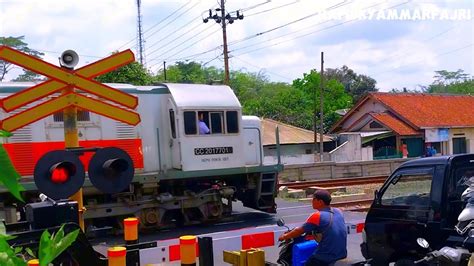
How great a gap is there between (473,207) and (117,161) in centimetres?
334

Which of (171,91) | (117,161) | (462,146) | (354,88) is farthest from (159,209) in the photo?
(354,88)

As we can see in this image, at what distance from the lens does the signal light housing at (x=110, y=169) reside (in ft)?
15.5

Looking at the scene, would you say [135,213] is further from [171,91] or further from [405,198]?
[405,198]

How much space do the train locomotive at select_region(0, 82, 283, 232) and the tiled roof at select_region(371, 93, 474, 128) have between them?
90.5ft

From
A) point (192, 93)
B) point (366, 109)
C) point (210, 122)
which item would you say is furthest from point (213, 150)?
point (366, 109)

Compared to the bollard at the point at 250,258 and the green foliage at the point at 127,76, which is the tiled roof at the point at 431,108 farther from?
the bollard at the point at 250,258

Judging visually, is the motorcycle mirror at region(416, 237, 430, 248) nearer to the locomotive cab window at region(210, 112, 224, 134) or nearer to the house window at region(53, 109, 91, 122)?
the locomotive cab window at region(210, 112, 224, 134)

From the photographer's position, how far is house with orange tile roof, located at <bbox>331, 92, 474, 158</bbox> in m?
39.0

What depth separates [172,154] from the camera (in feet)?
43.2

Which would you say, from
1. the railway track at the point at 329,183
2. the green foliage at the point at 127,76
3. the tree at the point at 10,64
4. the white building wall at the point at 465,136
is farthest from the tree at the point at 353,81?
the railway track at the point at 329,183

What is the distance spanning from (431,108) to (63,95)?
40.7 metres

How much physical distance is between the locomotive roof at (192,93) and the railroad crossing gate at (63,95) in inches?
292

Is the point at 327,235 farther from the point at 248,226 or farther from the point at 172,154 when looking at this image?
the point at 172,154

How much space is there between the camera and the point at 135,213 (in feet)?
41.0
